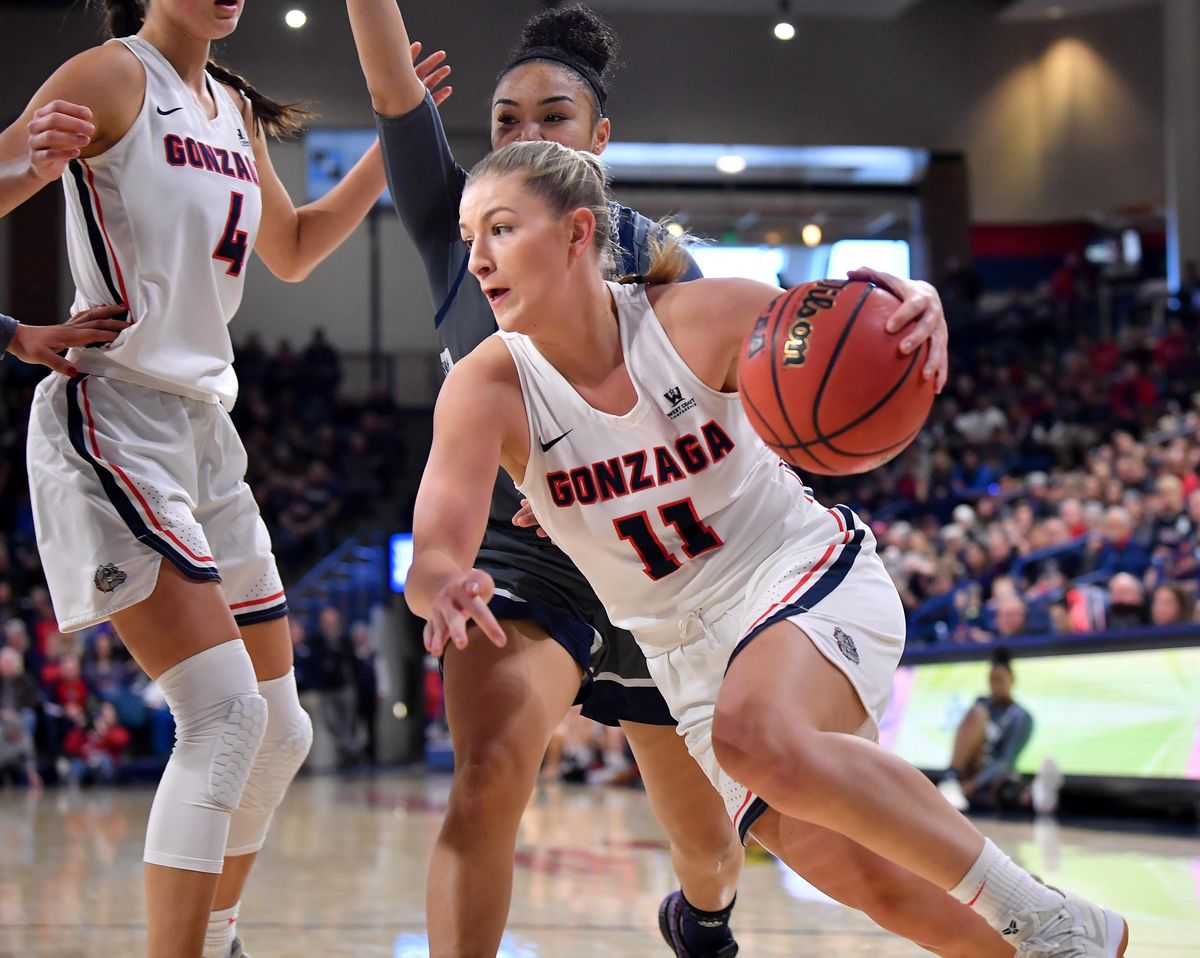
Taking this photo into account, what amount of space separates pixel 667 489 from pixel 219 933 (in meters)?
1.46

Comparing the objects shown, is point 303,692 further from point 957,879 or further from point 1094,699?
point 957,879

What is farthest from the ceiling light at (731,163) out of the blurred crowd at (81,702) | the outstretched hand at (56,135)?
the outstretched hand at (56,135)

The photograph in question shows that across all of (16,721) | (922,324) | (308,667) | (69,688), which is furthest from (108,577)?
(308,667)

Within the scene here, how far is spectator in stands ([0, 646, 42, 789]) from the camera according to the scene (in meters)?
13.0

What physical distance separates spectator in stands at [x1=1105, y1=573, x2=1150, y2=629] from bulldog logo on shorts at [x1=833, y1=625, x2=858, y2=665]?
601 centimetres

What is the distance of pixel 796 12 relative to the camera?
20188mm

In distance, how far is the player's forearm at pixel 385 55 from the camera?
9.71 feet

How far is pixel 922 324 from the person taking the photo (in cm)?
238

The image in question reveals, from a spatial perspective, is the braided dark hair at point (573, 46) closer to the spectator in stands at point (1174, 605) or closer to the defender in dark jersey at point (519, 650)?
the defender in dark jersey at point (519, 650)

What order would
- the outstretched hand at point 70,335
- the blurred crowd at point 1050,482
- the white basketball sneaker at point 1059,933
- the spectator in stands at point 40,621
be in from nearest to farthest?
the white basketball sneaker at point 1059,933 → the outstretched hand at point 70,335 → the blurred crowd at point 1050,482 → the spectator in stands at point 40,621

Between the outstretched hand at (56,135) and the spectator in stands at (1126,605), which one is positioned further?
the spectator in stands at (1126,605)

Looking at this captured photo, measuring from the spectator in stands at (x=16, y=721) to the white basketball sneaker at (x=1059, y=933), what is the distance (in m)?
12.3

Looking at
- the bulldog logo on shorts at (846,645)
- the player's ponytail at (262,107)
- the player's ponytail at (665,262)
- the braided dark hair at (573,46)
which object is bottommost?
the bulldog logo on shorts at (846,645)

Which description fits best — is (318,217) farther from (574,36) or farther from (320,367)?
(320,367)
